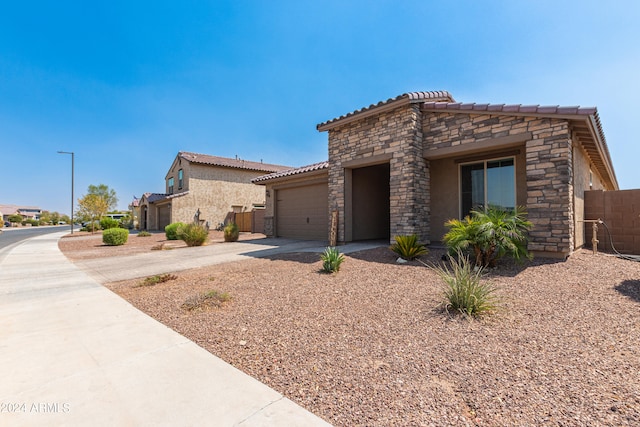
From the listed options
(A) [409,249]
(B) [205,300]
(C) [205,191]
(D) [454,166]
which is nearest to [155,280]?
(B) [205,300]

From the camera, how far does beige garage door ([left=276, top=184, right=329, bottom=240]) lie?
1302cm

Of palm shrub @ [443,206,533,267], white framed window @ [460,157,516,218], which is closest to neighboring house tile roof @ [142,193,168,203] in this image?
white framed window @ [460,157,516,218]

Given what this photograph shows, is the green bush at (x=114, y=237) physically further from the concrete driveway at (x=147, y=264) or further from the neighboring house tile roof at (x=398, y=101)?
the neighboring house tile roof at (x=398, y=101)

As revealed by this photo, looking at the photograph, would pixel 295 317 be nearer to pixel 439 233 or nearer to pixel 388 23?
pixel 439 233

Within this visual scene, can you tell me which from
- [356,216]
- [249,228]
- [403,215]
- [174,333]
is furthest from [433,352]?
[249,228]

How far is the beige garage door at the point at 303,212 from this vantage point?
513 inches

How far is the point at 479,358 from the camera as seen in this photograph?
282 centimetres

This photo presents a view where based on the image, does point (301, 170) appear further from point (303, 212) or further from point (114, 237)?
point (114, 237)

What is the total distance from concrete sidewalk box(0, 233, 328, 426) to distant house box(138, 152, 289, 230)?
2164 cm

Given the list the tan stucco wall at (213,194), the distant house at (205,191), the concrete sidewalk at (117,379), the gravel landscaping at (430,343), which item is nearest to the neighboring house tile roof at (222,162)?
the distant house at (205,191)

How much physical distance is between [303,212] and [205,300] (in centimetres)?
952

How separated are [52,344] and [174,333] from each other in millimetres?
1305

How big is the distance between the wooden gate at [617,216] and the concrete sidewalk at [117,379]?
415 inches

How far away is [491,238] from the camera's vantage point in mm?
5891
